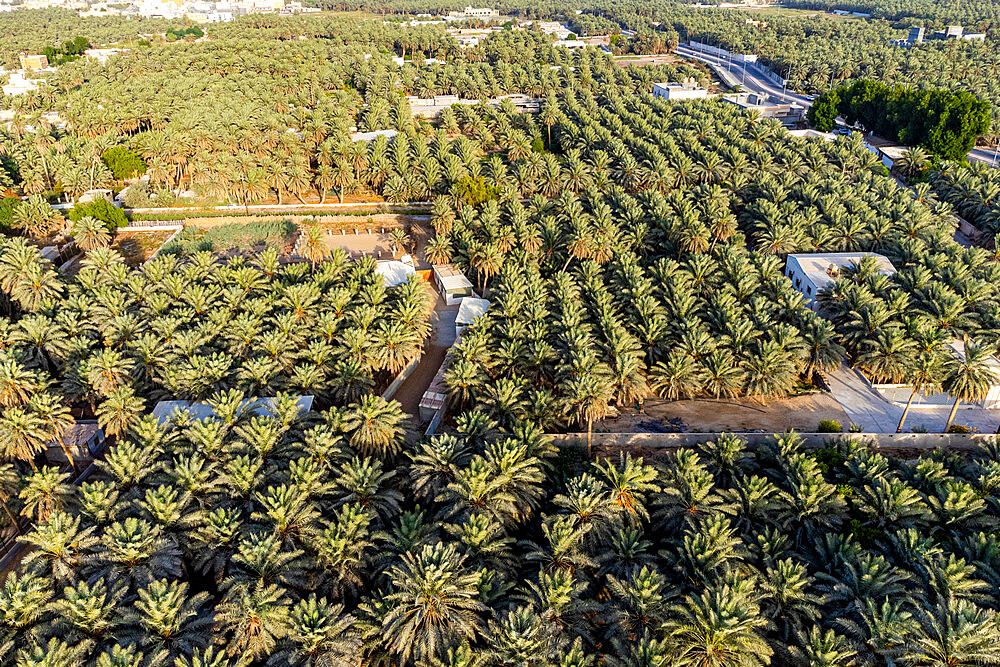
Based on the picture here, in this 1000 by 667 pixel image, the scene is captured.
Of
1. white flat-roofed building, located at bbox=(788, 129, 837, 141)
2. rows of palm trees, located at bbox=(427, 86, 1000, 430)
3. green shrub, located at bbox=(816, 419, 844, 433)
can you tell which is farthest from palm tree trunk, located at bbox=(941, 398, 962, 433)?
white flat-roofed building, located at bbox=(788, 129, 837, 141)

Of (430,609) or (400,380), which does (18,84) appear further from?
(430,609)

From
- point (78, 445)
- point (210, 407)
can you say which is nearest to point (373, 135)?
point (210, 407)

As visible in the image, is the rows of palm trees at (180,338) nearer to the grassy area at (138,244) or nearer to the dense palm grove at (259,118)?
the grassy area at (138,244)

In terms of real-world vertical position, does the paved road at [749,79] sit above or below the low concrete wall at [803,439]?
above

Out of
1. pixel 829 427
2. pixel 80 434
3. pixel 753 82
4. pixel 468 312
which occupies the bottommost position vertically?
pixel 80 434

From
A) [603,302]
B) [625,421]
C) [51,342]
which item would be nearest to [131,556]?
[51,342]

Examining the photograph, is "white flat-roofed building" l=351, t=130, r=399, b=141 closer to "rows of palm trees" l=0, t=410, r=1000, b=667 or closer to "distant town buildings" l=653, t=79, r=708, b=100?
"distant town buildings" l=653, t=79, r=708, b=100

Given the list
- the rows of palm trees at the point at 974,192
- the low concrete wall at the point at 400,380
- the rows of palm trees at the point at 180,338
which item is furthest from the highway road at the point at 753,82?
the rows of palm trees at the point at 180,338
